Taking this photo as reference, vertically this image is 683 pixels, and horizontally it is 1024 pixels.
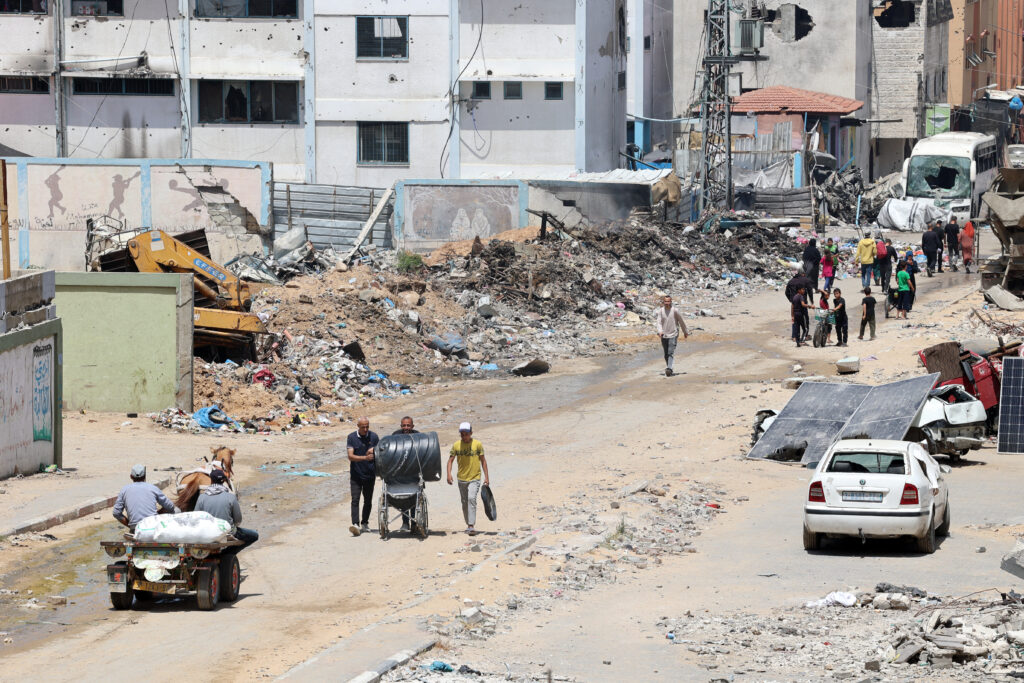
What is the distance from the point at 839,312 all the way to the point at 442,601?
17.8 m

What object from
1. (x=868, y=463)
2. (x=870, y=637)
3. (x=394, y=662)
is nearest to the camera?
(x=394, y=662)

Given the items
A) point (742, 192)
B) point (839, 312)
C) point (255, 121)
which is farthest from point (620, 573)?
point (742, 192)

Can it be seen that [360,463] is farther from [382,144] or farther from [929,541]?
[382,144]

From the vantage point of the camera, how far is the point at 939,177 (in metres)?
52.7

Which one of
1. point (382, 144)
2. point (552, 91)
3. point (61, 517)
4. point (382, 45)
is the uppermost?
point (382, 45)

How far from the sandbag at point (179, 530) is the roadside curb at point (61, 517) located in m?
3.47

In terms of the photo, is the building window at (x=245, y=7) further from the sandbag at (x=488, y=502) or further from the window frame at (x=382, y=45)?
the sandbag at (x=488, y=502)

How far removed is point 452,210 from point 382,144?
23.6 feet

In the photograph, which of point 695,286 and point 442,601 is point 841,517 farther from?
point 695,286

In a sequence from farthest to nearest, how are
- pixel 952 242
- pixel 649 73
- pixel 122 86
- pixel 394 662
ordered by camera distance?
pixel 649 73, pixel 122 86, pixel 952 242, pixel 394 662

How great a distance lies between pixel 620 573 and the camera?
48.5ft

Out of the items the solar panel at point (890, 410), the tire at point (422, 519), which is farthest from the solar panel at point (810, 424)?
the tire at point (422, 519)

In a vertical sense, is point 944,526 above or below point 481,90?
below

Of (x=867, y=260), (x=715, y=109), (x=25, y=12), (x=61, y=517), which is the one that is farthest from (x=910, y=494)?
(x=25, y=12)
